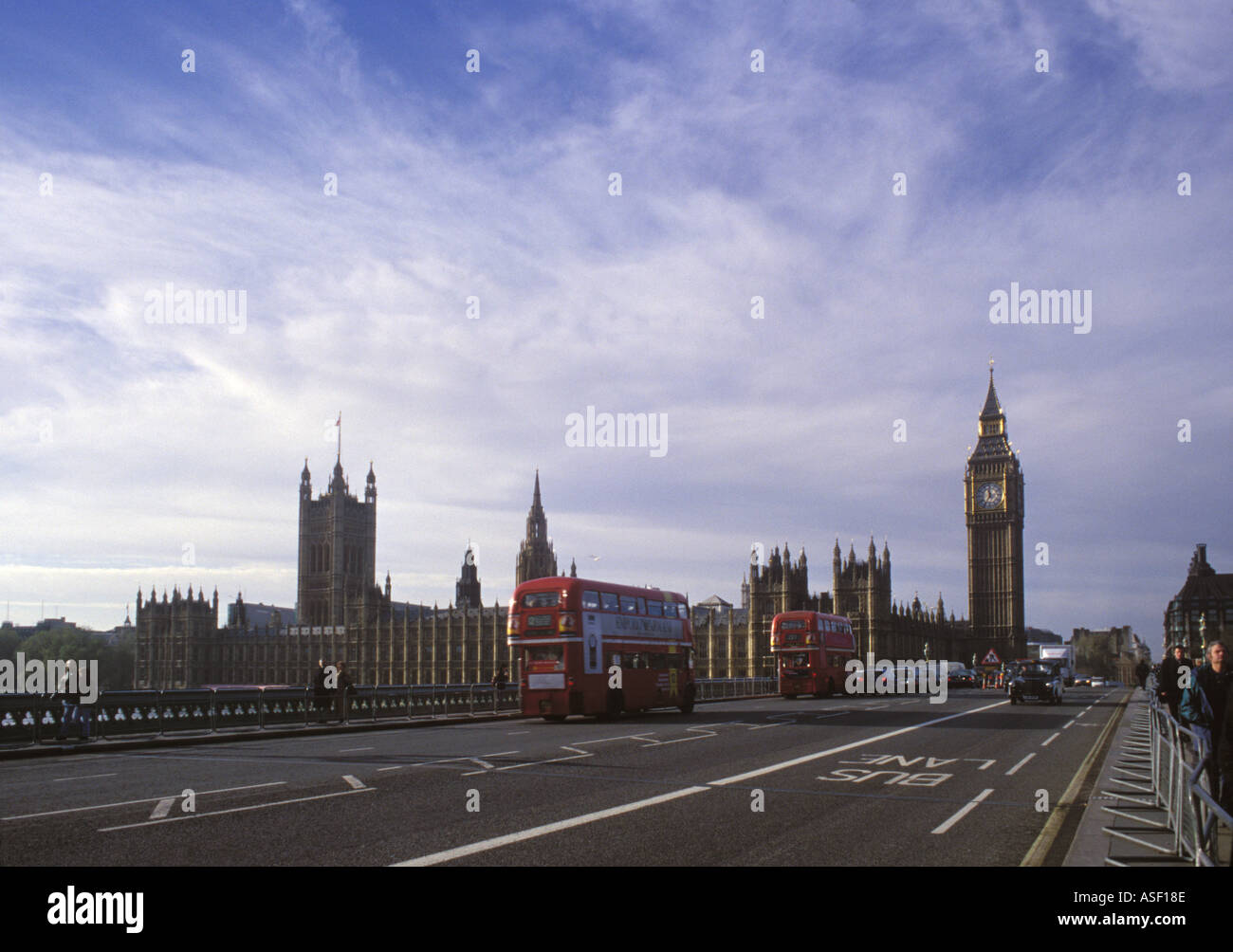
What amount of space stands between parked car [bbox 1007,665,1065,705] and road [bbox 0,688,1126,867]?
1846 cm

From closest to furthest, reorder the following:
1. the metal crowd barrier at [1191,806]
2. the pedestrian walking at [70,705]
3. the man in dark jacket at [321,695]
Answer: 1. the metal crowd barrier at [1191,806]
2. the pedestrian walking at [70,705]
3. the man in dark jacket at [321,695]

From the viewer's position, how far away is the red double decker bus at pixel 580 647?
90.7 ft

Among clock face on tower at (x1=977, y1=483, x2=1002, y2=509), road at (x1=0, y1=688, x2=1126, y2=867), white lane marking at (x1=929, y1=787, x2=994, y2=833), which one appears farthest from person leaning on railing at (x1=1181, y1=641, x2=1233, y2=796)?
clock face on tower at (x1=977, y1=483, x2=1002, y2=509)

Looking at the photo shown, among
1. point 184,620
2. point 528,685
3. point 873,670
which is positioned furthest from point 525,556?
point 528,685

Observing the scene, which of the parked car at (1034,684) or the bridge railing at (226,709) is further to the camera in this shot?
the parked car at (1034,684)

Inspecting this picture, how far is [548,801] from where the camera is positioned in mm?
11789

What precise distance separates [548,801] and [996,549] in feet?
469

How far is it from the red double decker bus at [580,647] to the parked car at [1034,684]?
16.7 meters

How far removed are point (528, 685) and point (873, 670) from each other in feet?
141

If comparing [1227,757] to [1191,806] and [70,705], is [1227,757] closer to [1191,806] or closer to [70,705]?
[1191,806]

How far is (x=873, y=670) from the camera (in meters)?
65.6

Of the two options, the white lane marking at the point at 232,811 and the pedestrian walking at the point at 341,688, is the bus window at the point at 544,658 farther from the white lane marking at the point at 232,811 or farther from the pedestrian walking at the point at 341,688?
the white lane marking at the point at 232,811

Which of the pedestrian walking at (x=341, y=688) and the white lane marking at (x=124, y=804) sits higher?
the white lane marking at (x=124, y=804)

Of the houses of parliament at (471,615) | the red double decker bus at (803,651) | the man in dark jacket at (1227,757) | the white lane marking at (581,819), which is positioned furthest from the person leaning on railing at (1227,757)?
the houses of parliament at (471,615)
